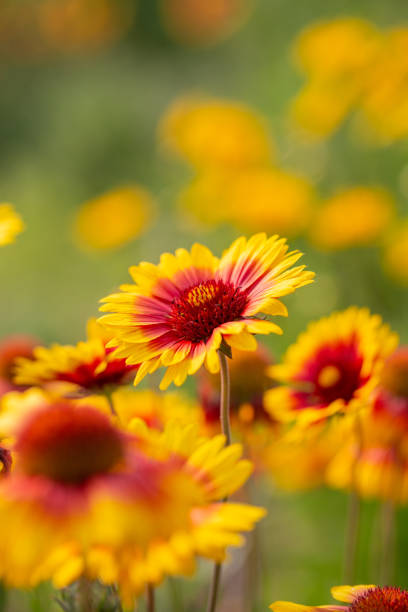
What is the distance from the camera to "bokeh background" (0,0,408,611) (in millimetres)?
1495

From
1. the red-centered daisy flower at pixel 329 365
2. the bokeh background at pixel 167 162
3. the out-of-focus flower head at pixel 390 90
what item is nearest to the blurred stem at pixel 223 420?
the red-centered daisy flower at pixel 329 365

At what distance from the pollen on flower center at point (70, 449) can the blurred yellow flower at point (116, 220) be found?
1.57 m

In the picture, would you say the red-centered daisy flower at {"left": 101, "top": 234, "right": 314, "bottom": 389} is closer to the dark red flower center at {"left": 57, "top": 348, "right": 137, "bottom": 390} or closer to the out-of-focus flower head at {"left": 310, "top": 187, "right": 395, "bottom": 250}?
the dark red flower center at {"left": 57, "top": 348, "right": 137, "bottom": 390}

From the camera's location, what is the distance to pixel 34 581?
0.35 meters

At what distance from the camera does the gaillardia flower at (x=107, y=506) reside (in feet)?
1.12

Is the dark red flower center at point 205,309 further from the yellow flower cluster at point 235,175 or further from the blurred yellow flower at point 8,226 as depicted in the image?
the yellow flower cluster at point 235,175

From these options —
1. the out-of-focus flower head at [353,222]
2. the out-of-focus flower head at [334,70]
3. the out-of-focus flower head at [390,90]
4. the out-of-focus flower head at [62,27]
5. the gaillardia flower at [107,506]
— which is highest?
the out-of-focus flower head at [62,27]

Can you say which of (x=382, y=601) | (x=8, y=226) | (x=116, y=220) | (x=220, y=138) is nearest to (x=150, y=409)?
(x=8, y=226)

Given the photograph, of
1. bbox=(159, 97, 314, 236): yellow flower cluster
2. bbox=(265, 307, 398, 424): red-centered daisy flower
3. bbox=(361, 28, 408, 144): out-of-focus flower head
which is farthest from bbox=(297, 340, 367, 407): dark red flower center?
bbox=(159, 97, 314, 236): yellow flower cluster

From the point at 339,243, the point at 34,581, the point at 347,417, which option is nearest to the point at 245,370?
the point at 347,417

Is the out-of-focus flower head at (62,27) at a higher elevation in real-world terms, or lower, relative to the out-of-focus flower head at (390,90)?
higher

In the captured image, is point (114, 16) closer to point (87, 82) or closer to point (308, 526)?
point (87, 82)

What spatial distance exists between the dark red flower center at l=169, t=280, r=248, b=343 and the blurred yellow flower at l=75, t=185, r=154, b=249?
1374 mm

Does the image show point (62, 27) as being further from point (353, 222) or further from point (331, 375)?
point (331, 375)
